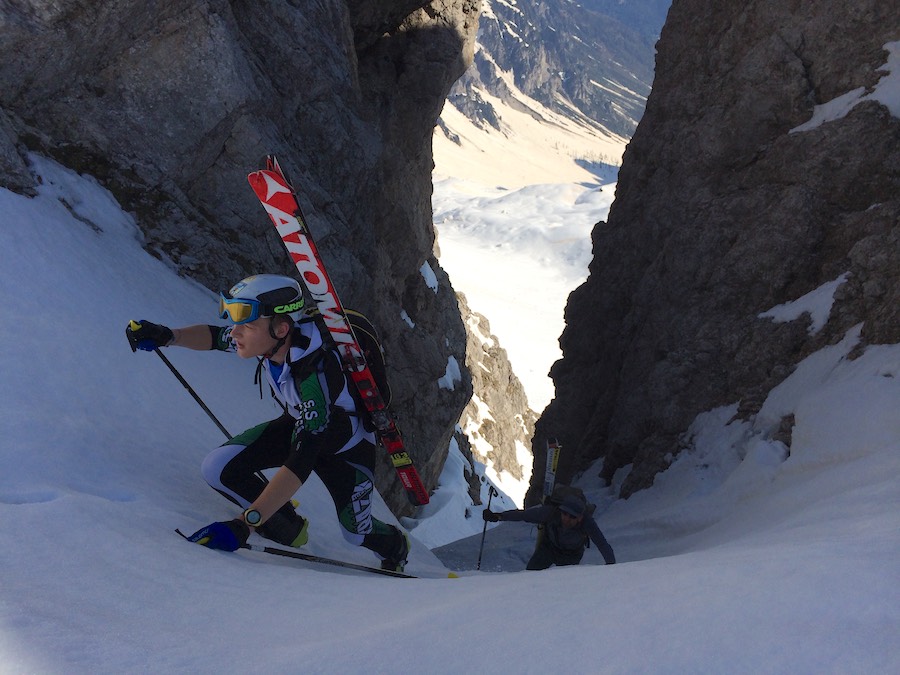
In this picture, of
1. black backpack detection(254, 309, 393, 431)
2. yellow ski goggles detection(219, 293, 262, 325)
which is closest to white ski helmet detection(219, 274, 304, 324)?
yellow ski goggles detection(219, 293, 262, 325)

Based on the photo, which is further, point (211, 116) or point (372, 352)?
point (211, 116)

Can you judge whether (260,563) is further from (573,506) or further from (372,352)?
(573,506)

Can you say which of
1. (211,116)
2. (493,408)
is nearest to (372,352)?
(211,116)

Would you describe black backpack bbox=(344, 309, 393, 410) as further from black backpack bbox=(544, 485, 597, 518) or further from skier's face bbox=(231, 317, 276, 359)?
black backpack bbox=(544, 485, 597, 518)

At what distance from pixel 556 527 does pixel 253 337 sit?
17.1 feet

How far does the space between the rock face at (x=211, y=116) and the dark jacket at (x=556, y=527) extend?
228 inches

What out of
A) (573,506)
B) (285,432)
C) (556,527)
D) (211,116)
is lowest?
(556,527)

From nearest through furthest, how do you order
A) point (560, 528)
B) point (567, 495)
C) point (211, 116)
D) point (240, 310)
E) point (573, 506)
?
point (240, 310) < point (573, 506) < point (567, 495) < point (560, 528) < point (211, 116)

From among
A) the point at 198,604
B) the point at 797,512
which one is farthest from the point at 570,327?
the point at 198,604

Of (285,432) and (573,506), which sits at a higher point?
(285,432)

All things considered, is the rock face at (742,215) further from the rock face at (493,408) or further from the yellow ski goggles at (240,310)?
the rock face at (493,408)

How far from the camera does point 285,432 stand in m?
5.51

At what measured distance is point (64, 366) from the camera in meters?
5.45

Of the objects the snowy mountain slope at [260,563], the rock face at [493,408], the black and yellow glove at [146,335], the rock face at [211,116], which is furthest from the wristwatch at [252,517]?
the rock face at [493,408]
